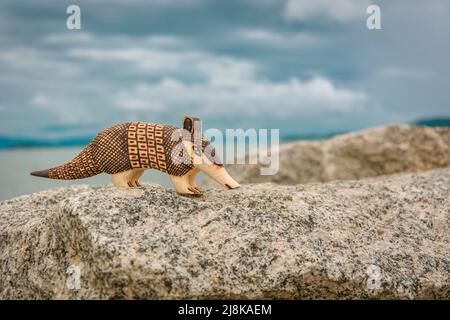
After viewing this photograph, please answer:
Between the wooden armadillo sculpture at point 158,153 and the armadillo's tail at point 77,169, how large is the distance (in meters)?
0.05

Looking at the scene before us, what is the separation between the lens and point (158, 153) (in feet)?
16.0

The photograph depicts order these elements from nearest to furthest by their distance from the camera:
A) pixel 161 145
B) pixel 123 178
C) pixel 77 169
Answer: pixel 161 145 → pixel 123 178 → pixel 77 169

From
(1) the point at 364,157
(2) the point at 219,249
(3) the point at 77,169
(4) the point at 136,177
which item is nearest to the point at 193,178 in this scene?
(4) the point at 136,177

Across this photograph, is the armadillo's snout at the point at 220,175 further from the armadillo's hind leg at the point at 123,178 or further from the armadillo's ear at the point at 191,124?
the armadillo's hind leg at the point at 123,178

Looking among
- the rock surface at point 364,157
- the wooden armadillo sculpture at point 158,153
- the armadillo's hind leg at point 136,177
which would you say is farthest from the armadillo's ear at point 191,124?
the rock surface at point 364,157

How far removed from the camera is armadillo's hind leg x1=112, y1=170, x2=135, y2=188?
5.02 m

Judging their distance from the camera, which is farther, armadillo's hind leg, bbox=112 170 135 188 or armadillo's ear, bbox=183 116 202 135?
armadillo's hind leg, bbox=112 170 135 188

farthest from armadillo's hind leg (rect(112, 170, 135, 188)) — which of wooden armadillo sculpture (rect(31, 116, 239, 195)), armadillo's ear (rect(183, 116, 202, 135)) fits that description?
armadillo's ear (rect(183, 116, 202, 135))

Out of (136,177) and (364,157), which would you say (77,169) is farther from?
(364,157)

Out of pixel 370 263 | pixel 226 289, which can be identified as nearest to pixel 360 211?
pixel 370 263

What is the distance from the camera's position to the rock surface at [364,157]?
9.68 meters

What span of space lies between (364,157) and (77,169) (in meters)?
6.04

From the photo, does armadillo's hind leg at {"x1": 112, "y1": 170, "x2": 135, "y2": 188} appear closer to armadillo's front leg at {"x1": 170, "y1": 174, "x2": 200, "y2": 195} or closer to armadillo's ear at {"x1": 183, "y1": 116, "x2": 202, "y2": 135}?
armadillo's front leg at {"x1": 170, "y1": 174, "x2": 200, "y2": 195}

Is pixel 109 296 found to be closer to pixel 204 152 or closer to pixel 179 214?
pixel 179 214
